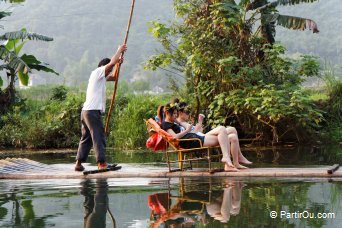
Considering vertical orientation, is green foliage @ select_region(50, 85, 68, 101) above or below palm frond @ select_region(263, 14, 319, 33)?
below

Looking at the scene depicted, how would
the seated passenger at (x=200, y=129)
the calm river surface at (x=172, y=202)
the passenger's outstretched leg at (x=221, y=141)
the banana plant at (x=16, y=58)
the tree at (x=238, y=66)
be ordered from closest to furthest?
1. the calm river surface at (x=172, y=202)
2. the passenger's outstretched leg at (x=221, y=141)
3. the seated passenger at (x=200, y=129)
4. the tree at (x=238, y=66)
5. the banana plant at (x=16, y=58)

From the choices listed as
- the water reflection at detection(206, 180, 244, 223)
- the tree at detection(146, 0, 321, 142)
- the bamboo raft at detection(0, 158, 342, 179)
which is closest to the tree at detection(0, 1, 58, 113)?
the tree at detection(146, 0, 321, 142)

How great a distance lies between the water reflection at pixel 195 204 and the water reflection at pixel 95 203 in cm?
51

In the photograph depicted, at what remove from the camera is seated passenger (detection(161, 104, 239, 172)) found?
1074cm

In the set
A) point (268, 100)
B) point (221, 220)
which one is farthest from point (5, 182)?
point (268, 100)

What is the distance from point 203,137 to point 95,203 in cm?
311

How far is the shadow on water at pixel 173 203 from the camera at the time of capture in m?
6.69

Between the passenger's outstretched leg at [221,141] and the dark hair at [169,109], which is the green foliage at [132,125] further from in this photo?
the passenger's outstretched leg at [221,141]

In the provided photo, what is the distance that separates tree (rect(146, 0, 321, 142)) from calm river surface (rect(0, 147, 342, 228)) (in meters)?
8.56

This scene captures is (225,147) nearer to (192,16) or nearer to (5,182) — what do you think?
(5,182)

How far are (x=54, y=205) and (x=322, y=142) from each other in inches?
572

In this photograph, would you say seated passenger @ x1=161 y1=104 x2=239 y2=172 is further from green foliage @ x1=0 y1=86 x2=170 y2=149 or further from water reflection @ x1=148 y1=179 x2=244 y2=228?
green foliage @ x1=0 y1=86 x2=170 y2=149

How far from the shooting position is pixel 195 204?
7801mm

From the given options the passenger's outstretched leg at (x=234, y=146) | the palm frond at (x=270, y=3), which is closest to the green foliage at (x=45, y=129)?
the palm frond at (x=270, y=3)
